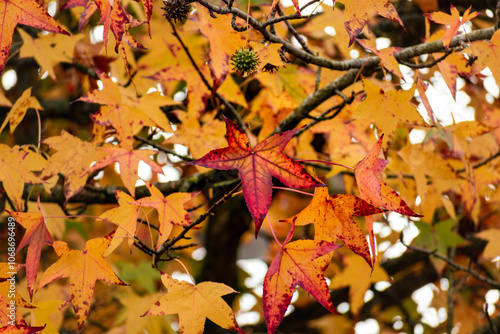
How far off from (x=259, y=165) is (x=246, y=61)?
405mm

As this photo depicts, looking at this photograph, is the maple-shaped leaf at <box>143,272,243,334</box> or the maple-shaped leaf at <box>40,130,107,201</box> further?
the maple-shaped leaf at <box>40,130,107,201</box>

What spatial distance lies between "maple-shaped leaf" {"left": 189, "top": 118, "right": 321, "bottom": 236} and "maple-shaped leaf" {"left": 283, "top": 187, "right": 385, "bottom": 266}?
5.1 inches

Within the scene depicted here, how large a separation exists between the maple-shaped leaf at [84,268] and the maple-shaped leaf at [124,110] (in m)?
0.42

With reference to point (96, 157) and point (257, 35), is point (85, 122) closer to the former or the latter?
point (96, 157)

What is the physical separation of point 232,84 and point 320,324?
7.52ft

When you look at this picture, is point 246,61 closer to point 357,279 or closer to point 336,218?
point 336,218

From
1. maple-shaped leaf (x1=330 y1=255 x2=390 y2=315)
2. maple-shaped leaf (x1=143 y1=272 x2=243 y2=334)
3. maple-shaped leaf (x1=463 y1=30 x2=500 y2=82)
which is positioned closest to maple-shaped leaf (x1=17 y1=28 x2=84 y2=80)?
maple-shaped leaf (x1=143 y1=272 x2=243 y2=334)

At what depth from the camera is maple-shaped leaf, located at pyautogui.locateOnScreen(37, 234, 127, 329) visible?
3.81 ft

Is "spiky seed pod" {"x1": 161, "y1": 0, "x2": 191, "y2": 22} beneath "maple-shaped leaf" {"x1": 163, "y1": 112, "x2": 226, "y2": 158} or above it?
above

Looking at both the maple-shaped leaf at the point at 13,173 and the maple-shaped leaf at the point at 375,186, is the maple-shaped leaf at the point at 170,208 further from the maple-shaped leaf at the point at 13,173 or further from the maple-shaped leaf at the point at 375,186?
the maple-shaped leaf at the point at 375,186

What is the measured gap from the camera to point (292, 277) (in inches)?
40.3

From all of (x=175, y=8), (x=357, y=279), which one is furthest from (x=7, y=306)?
(x=357, y=279)

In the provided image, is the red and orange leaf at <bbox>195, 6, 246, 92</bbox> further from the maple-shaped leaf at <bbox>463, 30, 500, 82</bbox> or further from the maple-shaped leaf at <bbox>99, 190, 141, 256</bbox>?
the maple-shaped leaf at <bbox>463, 30, 500, 82</bbox>

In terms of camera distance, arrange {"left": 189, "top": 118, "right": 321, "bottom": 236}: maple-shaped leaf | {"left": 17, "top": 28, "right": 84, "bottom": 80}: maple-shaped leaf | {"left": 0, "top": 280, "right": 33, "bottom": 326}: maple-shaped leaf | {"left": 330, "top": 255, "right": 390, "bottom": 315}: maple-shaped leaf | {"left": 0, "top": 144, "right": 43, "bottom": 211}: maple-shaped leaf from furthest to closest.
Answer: {"left": 330, "top": 255, "right": 390, "bottom": 315}: maple-shaped leaf
{"left": 17, "top": 28, "right": 84, "bottom": 80}: maple-shaped leaf
{"left": 0, "top": 144, "right": 43, "bottom": 211}: maple-shaped leaf
{"left": 0, "top": 280, "right": 33, "bottom": 326}: maple-shaped leaf
{"left": 189, "top": 118, "right": 321, "bottom": 236}: maple-shaped leaf
